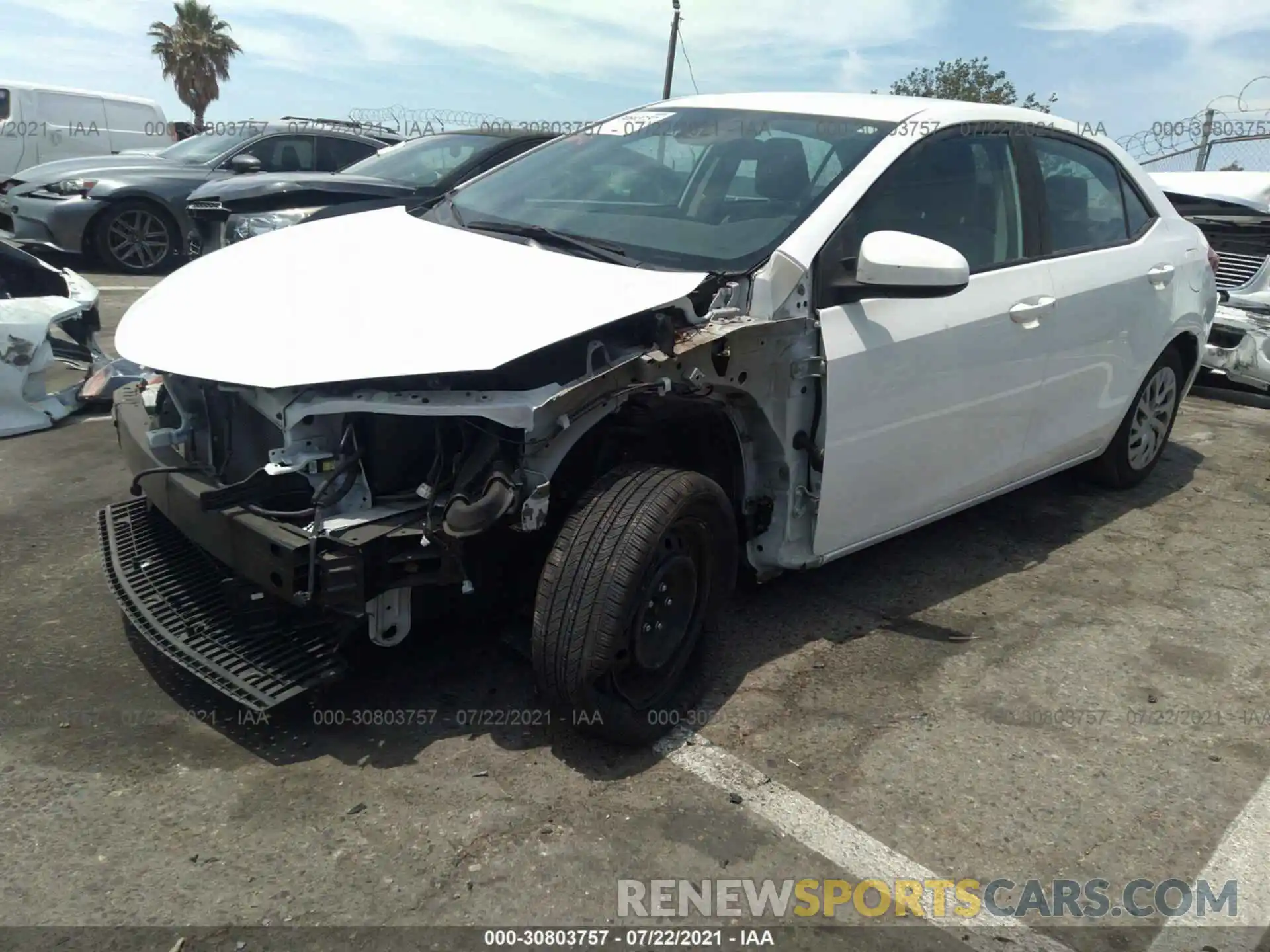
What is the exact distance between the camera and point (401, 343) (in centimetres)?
255

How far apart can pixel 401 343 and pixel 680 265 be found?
97cm

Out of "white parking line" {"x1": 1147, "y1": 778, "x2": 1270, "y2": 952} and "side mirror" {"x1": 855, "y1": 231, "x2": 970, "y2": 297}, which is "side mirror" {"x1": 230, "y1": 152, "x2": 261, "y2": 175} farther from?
"white parking line" {"x1": 1147, "y1": 778, "x2": 1270, "y2": 952}

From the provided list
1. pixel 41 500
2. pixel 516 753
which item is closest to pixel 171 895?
pixel 516 753

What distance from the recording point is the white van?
15.4 m

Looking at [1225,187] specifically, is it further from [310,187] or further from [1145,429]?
[310,187]

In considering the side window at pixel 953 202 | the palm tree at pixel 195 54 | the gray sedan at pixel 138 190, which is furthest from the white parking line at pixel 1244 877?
the palm tree at pixel 195 54

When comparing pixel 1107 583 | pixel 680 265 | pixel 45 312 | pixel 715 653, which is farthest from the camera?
pixel 45 312

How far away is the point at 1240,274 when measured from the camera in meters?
7.09

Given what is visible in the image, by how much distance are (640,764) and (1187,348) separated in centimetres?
386

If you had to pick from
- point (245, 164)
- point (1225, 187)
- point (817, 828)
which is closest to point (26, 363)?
point (245, 164)

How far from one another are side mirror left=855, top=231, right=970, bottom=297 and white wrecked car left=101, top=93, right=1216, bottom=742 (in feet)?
0.04

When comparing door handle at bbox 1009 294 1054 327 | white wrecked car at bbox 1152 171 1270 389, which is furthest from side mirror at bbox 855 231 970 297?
white wrecked car at bbox 1152 171 1270 389

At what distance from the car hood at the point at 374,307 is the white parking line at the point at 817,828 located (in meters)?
1.22

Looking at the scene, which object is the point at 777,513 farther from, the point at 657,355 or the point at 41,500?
the point at 41,500
